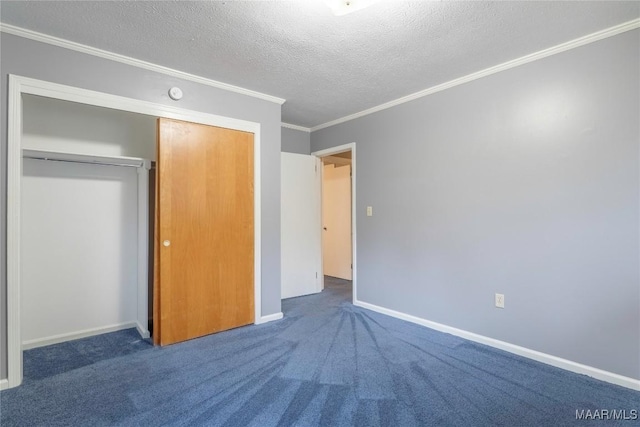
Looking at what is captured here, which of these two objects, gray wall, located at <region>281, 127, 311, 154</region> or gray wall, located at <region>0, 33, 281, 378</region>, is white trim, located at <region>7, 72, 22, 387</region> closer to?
gray wall, located at <region>0, 33, 281, 378</region>

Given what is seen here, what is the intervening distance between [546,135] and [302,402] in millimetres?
2633

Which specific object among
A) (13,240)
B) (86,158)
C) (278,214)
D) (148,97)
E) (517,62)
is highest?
(517,62)

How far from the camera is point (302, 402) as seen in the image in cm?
198

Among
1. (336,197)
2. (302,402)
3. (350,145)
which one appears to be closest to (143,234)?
(302,402)

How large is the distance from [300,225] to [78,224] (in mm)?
2533

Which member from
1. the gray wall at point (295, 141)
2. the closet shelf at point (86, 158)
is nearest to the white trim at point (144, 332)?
the closet shelf at point (86, 158)

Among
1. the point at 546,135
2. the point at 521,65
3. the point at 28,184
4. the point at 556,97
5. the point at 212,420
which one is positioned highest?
the point at 521,65

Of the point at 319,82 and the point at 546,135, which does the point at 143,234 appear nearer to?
the point at 319,82

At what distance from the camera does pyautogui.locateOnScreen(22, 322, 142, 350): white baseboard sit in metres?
2.80

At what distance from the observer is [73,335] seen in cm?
300

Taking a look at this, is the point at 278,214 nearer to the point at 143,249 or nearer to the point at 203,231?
the point at 203,231

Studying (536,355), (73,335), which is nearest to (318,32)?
(536,355)

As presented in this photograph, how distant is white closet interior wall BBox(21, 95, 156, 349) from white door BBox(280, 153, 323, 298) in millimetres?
1762

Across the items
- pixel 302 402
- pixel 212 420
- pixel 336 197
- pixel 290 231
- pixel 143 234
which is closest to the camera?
pixel 212 420
